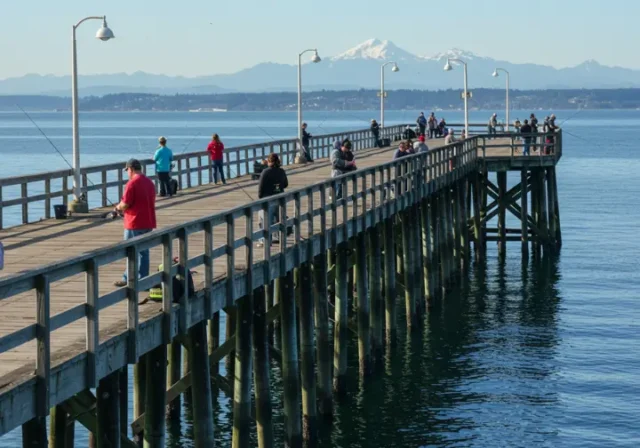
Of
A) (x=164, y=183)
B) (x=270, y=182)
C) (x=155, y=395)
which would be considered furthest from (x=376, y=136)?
(x=155, y=395)

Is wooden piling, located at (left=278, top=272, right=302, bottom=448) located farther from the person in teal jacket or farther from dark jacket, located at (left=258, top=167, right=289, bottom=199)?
the person in teal jacket

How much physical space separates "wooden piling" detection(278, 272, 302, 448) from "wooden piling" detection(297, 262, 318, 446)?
1.08 meters

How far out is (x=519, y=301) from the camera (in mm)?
41031

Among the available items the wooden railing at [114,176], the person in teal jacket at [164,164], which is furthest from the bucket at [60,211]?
the person in teal jacket at [164,164]

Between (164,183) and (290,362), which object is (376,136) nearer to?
(164,183)

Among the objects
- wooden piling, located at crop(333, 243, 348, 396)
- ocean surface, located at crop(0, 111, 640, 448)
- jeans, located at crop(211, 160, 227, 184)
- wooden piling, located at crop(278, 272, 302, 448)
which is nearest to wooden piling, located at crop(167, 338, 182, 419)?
ocean surface, located at crop(0, 111, 640, 448)

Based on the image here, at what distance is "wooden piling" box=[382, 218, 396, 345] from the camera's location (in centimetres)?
2972

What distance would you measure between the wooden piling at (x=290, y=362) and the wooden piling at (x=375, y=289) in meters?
7.67

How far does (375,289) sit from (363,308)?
187 cm

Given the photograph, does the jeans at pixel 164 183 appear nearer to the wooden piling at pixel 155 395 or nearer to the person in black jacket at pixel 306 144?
the person in black jacket at pixel 306 144

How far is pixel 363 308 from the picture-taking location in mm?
26938

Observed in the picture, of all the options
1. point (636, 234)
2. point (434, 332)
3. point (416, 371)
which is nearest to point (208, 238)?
point (416, 371)

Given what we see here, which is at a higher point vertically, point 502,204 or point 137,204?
point 137,204

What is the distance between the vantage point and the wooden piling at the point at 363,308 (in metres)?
26.5
